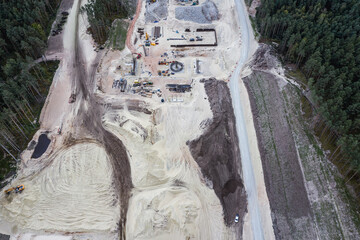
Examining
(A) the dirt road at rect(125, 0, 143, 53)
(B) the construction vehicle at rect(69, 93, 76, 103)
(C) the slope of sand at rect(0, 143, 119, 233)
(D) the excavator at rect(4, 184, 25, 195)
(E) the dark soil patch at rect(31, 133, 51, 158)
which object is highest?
(A) the dirt road at rect(125, 0, 143, 53)

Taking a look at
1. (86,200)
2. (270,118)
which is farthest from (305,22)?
(86,200)

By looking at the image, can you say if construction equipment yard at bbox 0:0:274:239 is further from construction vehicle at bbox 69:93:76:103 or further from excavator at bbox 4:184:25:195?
excavator at bbox 4:184:25:195

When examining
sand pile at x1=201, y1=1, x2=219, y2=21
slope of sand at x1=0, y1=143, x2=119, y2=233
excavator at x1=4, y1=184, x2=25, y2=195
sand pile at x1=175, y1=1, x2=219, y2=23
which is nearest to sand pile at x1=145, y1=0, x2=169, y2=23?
sand pile at x1=175, y1=1, x2=219, y2=23

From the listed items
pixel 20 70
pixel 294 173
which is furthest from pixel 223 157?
pixel 20 70

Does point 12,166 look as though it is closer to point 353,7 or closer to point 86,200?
point 86,200

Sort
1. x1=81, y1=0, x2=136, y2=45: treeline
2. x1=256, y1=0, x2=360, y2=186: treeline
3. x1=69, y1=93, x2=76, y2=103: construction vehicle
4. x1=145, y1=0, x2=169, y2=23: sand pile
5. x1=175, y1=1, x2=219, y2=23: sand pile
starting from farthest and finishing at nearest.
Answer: x1=145, y1=0, x2=169, y2=23: sand pile
x1=175, y1=1, x2=219, y2=23: sand pile
x1=81, y1=0, x2=136, y2=45: treeline
x1=69, y1=93, x2=76, y2=103: construction vehicle
x1=256, y1=0, x2=360, y2=186: treeline

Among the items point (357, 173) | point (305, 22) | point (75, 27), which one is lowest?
point (357, 173)

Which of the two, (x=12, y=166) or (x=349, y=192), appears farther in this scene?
(x=12, y=166)

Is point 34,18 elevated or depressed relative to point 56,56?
elevated
